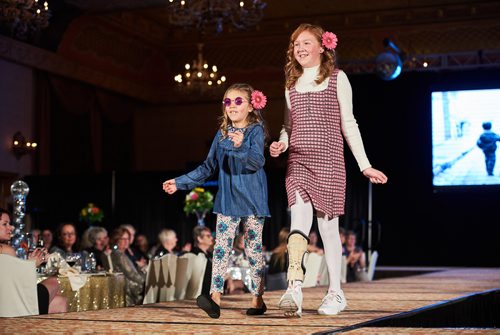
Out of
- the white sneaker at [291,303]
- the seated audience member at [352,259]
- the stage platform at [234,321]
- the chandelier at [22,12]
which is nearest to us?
the stage platform at [234,321]

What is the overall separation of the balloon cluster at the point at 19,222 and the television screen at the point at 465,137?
901 centimetres

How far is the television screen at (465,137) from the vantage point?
41.9 ft

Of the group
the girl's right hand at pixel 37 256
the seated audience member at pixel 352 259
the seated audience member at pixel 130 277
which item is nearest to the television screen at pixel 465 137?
the seated audience member at pixel 352 259

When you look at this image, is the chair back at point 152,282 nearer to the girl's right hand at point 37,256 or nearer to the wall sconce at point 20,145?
the girl's right hand at point 37,256

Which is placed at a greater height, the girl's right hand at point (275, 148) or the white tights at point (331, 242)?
the girl's right hand at point (275, 148)

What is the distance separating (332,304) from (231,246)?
48cm

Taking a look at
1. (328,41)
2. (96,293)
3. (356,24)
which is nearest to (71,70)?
(356,24)

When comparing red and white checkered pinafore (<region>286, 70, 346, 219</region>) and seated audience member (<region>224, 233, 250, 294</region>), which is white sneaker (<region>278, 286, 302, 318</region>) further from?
seated audience member (<region>224, 233, 250, 294</region>)

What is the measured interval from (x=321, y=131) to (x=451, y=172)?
10.4m

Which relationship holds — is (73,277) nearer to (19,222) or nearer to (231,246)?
(19,222)

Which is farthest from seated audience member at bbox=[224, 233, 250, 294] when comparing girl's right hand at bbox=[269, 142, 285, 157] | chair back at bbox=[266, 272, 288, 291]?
girl's right hand at bbox=[269, 142, 285, 157]

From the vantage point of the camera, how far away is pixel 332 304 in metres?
3.34

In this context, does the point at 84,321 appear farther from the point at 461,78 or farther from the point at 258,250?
the point at 461,78

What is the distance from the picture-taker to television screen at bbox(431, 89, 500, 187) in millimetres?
12758
